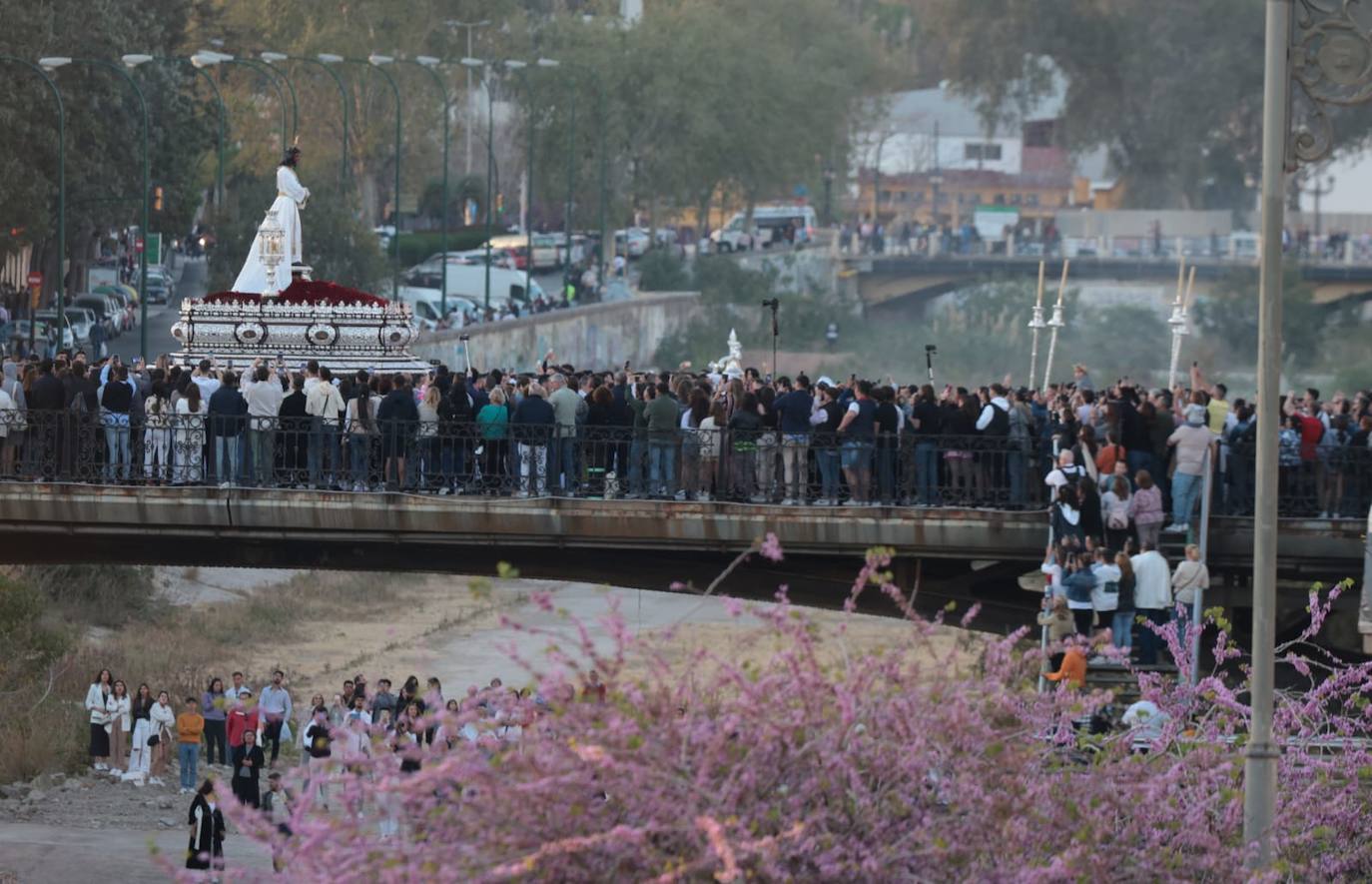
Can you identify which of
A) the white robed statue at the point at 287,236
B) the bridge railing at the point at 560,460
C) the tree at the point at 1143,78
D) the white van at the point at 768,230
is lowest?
the bridge railing at the point at 560,460

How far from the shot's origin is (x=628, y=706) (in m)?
11.9

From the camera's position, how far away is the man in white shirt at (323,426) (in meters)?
29.9

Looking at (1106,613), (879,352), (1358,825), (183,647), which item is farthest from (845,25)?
(1358,825)

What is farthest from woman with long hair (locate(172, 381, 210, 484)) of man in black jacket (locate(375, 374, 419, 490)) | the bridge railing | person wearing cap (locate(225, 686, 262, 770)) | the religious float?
the religious float

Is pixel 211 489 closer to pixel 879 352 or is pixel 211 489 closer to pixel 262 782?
pixel 262 782

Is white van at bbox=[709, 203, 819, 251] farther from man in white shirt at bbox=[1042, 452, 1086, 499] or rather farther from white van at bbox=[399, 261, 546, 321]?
man in white shirt at bbox=[1042, 452, 1086, 499]

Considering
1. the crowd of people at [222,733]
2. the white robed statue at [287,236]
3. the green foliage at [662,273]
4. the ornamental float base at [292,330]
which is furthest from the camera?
the green foliage at [662,273]

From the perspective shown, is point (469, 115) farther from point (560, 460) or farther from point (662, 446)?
point (662, 446)

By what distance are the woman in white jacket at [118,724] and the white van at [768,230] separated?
3130 inches

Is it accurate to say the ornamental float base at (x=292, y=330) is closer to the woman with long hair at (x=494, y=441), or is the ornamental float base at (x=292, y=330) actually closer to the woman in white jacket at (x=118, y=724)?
the woman in white jacket at (x=118, y=724)

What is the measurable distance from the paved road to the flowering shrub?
18193mm

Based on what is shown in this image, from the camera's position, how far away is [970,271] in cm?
11925

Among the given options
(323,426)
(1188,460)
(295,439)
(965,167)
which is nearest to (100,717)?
(295,439)

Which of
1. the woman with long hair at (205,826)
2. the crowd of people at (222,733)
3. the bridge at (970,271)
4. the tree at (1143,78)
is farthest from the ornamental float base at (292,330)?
the tree at (1143,78)
